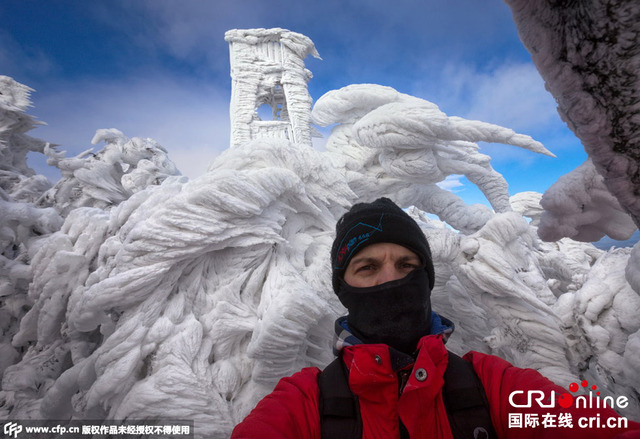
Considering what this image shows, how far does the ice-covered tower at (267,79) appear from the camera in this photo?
6.29 metres

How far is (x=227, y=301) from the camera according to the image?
211 centimetres

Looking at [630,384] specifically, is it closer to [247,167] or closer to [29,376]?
[247,167]

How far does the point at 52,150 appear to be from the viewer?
136 inches

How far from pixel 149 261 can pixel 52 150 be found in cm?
307

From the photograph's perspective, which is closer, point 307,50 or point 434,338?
point 434,338

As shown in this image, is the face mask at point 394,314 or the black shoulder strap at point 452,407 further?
the face mask at point 394,314

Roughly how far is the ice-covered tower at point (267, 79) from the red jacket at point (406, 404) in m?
5.83

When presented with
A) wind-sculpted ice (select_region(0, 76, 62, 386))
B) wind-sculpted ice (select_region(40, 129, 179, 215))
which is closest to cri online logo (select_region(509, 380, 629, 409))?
wind-sculpted ice (select_region(0, 76, 62, 386))

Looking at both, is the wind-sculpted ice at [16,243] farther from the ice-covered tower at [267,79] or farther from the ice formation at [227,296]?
the ice-covered tower at [267,79]

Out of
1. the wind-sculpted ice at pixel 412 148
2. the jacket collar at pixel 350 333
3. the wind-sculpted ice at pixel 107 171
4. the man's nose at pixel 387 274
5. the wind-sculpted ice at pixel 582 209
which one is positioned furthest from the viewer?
the wind-sculpted ice at pixel 107 171

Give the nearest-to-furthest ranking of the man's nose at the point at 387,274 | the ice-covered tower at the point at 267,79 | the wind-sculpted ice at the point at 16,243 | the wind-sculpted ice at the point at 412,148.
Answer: the man's nose at the point at 387,274
the wind-sculpted ice at the point at 16,243
the wind-sculpted ice at the point at 412,148
the ice-covered tower at the point at 267,79

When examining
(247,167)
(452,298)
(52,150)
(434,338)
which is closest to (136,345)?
(247,167)

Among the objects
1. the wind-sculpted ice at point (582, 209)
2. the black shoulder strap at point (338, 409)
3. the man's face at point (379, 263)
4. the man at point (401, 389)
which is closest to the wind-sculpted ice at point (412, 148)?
the wind-sculpted ice at point (582, 209)

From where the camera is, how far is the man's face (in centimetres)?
113
